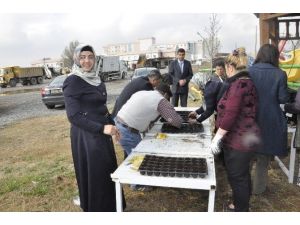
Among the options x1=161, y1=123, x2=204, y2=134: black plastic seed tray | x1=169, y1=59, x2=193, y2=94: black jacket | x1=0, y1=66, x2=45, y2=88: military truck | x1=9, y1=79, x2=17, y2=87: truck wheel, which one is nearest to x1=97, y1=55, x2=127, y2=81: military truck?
x1=0, y1=66, x2=45, y2=88: military truck

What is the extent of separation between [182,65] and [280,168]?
2.92 m

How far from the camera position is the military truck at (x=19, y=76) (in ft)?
97.9

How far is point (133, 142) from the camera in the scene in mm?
3568

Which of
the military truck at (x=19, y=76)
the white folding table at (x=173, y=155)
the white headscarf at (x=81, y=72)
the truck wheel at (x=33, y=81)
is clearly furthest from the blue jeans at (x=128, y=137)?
the truck wheel at (x=33, y=81)

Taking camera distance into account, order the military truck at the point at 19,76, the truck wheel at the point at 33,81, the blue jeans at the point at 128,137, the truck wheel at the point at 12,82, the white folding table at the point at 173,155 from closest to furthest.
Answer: the white folding table at the point at 173,155
the blue jeans at the point at 128,137
the military truck at the point at 19,76
the truck wheel at the point at 12,82
the truck wheel at the point at 33,81

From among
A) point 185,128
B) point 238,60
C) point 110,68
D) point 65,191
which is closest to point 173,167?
point 238,60

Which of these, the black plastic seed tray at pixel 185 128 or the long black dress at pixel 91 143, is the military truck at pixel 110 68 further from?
the long black dress at pixel 91 143

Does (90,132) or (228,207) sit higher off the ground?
(90,132)

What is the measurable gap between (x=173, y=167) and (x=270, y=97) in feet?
4.83

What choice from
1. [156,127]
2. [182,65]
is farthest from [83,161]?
[182,65]

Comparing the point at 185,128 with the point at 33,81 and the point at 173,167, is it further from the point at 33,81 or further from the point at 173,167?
the point at 33,81

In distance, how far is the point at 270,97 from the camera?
3.31m

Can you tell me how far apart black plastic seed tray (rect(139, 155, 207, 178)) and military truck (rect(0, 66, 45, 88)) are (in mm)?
30381

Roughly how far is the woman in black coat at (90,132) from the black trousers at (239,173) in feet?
3.43
